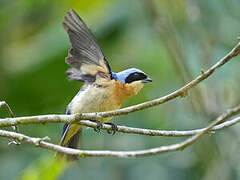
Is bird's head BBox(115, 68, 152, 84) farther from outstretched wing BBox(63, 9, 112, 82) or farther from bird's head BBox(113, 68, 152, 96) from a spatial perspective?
outstretched wing BBox(63, 9, 112, 82)

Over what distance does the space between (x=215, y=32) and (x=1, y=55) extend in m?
3.17

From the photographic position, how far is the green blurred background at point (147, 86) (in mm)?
6578

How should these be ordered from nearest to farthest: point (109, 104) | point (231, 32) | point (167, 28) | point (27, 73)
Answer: point (109, 104) < point (167, 28) < point (27, 73) < point (231, 32)

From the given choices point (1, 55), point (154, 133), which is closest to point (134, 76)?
point (154, 133)

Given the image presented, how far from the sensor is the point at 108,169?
7129 millimetres

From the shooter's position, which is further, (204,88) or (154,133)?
(204,88)

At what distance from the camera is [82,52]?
491cm

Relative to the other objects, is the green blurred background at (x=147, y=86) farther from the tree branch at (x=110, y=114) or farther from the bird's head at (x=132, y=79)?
the tree branch at (x=110, y=114)

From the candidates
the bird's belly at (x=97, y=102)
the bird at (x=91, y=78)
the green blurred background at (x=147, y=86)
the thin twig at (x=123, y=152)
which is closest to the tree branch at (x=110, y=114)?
the thin twig at (x=123, y=152)

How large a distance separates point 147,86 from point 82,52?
8.94 feet

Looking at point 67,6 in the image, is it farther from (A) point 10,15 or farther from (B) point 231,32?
(B) point 231,32

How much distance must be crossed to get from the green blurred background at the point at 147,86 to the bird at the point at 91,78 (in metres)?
1.13

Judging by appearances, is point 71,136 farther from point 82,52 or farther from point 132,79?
point 82,52

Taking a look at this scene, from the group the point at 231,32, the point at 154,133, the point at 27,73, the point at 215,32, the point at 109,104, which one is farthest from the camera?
the point at 231,32
